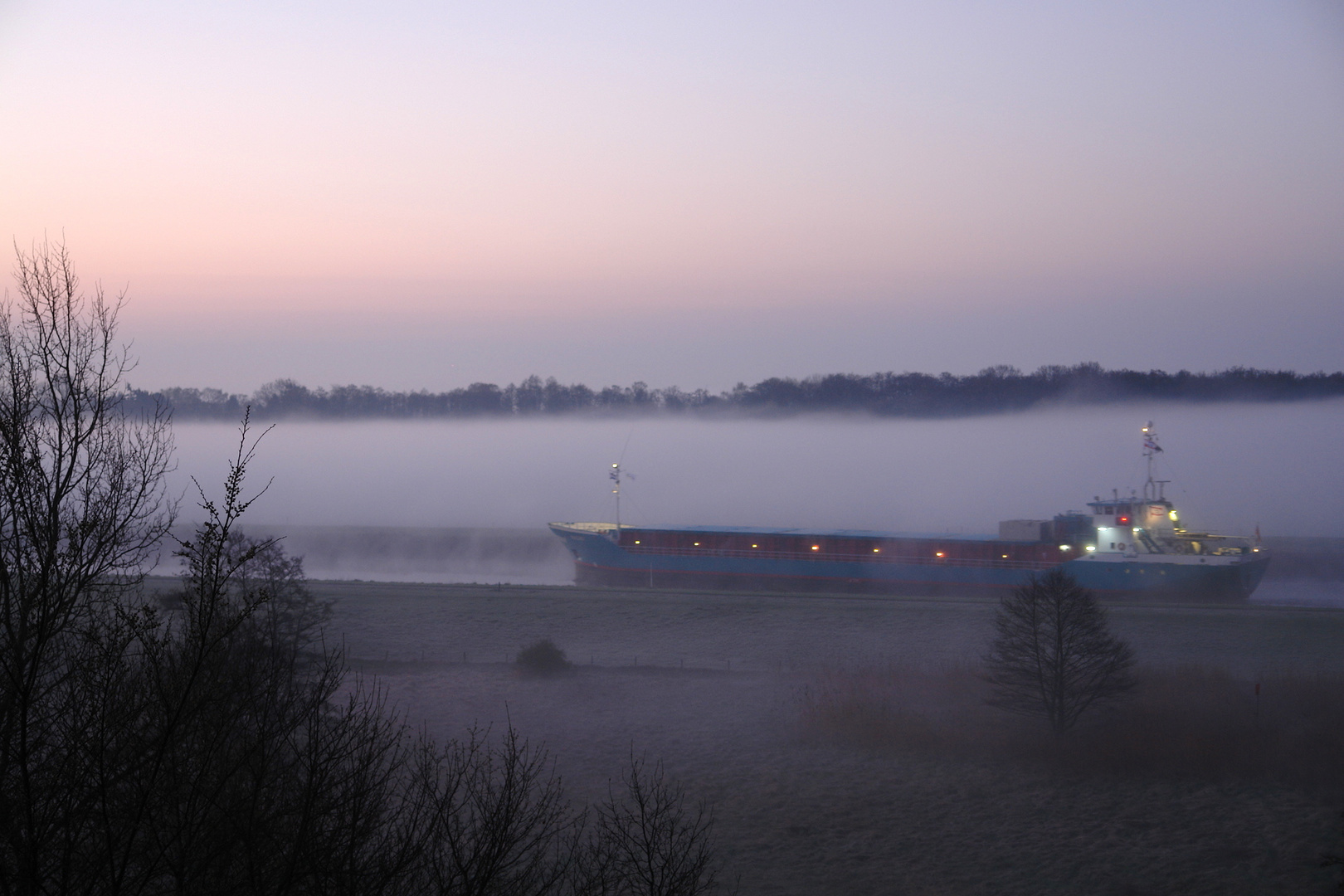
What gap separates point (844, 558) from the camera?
51.2 m

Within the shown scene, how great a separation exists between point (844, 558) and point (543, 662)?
87.0ft

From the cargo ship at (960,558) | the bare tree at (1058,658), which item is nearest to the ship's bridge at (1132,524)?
the cargo ship at (960,558)

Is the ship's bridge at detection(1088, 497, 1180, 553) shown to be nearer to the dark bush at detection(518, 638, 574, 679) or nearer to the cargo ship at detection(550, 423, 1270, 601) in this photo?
the cargo ship at detection(550, 423, 1270, 601)

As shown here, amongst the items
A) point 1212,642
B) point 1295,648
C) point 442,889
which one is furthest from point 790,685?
point 442,889

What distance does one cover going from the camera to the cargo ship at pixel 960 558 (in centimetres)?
4369

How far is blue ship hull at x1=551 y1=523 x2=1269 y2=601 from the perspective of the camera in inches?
1697

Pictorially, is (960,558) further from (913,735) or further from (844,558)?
(913,735)

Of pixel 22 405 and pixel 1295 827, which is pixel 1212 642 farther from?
pixel 22 405

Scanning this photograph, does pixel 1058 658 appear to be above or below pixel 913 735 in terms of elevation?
above

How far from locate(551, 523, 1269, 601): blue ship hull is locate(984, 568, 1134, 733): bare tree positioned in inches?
843

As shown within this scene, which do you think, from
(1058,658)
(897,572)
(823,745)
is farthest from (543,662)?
(897,572)

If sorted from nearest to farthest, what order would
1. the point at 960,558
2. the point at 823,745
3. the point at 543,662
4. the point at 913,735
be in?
the point at 823,745
the point at 913,735
the point at 543,662
the point at 960,558

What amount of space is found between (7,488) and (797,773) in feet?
60.3

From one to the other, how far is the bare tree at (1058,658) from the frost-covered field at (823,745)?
2577 millimetres
